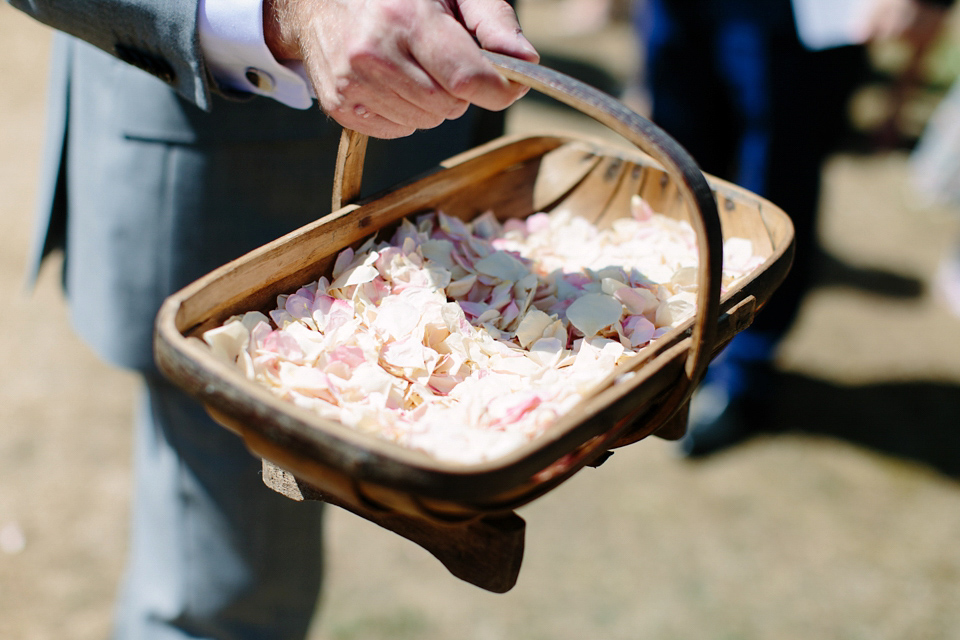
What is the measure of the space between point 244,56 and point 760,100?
1531 mm

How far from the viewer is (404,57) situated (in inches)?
26.8

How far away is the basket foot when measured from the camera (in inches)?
25.5

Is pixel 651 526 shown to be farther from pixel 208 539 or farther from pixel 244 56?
pixel 244 56

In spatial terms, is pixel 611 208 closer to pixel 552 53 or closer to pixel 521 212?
pixel 521 212

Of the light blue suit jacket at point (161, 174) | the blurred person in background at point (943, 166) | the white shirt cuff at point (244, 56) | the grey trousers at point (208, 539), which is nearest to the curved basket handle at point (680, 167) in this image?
the white shirt cuff at point (244, 56)

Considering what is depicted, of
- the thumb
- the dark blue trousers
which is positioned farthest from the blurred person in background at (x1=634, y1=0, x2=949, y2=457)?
the thumb

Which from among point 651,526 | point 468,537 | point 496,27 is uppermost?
point 496,27

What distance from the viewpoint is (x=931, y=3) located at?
6.69ft

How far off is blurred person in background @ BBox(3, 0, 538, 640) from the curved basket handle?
0.16 ft

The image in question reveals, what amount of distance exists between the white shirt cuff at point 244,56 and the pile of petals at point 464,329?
0.78 ft

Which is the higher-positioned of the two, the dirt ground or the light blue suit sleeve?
the light blue suit sleeve

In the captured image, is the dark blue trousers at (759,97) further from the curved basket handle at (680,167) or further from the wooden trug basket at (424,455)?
the curved basket handle at (680,167)

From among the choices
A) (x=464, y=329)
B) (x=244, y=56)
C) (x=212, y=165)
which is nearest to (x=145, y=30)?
(x=244, y=56)

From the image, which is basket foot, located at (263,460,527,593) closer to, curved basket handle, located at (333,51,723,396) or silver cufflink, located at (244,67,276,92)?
curved basket handle, located at (333,51,723,396)
